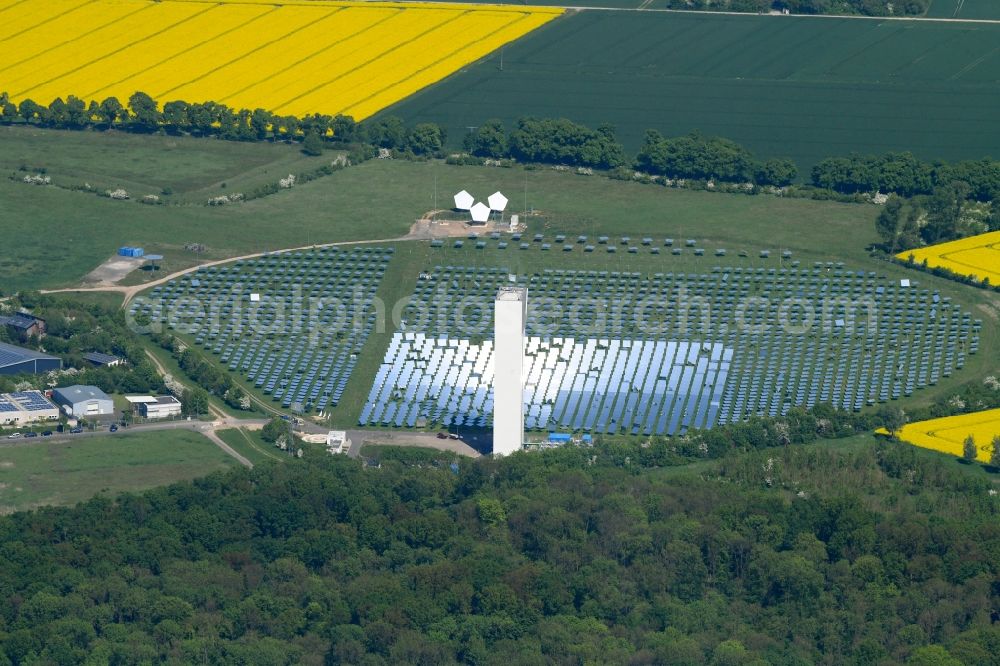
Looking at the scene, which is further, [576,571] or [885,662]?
[576,571]

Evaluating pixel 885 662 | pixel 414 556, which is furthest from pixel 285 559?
pixel 885 662

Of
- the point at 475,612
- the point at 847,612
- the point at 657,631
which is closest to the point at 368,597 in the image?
the point at 475,612

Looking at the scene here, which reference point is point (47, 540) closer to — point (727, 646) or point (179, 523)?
point (179, 523)

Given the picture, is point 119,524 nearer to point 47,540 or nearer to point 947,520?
point 47,540

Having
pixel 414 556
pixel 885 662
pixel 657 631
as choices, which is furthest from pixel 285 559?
pixel 885 662

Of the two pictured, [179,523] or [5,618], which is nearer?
[5,618]
